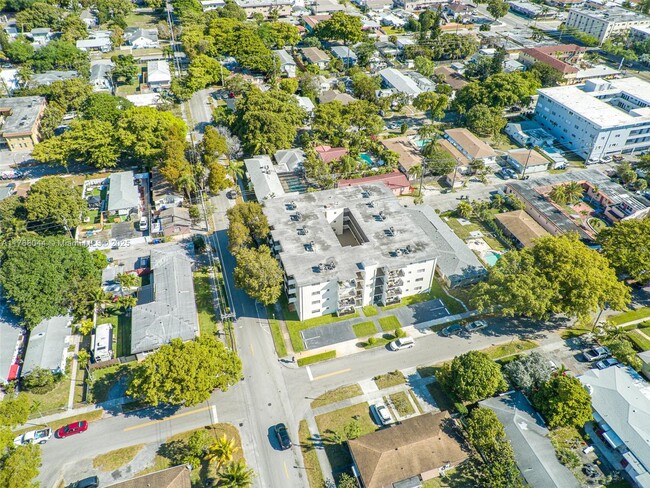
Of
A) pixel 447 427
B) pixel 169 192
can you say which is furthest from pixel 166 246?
pixel 447 427

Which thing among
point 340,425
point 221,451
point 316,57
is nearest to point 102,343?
point 221,451

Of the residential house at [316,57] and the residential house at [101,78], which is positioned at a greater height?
the residential house at [316,57]

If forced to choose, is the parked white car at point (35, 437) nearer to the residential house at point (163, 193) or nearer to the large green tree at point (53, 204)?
the large green tree at point (53, 204)

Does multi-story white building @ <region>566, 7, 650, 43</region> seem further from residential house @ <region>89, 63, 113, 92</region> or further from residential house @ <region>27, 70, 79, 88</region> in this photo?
residential house @ <region>27, 70, 79, 88</region>

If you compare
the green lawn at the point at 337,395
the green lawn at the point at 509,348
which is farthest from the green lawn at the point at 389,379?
the green lawn at the point at 509,348

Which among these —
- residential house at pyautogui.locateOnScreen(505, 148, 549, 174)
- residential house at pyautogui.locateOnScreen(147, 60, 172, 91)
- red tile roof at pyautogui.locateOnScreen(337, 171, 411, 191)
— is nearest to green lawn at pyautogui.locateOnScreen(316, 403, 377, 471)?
red tile roof at pyautogui.locateOnScreen(337, 171, 411, 191)

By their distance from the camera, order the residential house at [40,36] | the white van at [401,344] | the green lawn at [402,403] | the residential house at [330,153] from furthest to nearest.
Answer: the residential house at [40,36], the residential house at [330,153], the white van at [401,344], the green lawn at [402,403]
